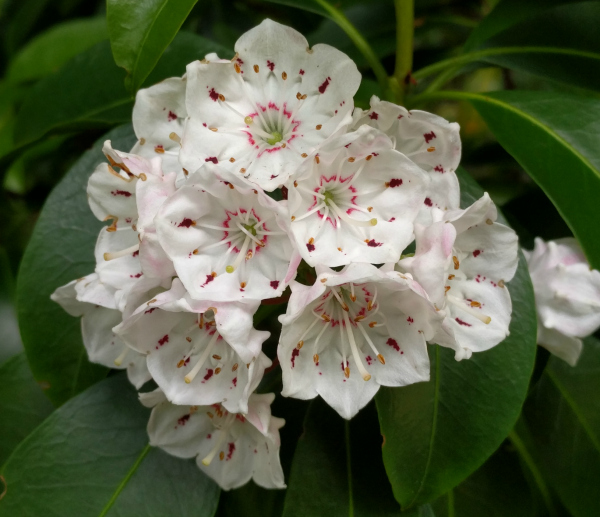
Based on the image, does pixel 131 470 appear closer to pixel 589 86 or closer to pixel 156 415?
pixel 156 415

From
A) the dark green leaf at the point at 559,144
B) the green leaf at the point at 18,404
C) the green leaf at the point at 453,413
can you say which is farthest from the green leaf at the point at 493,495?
the green leaf at the point at 18,404

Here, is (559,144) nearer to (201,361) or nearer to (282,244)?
(282,244)

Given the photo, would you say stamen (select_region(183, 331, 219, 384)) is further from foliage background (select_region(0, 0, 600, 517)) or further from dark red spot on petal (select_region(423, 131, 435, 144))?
dark red spot on petal (select_region(423, 131, 435, 144))

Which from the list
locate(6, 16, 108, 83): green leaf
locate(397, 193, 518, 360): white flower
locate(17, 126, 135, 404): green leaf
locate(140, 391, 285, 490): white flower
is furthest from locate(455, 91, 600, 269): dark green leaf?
locate(6, 16, 108, 83): green leaf

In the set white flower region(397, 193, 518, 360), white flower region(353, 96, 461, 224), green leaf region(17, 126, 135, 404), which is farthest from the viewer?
green leaf region(17, 126, 135, 404)

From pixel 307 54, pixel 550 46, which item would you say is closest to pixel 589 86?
pixel 550 46

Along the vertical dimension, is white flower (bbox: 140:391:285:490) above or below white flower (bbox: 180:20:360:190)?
below

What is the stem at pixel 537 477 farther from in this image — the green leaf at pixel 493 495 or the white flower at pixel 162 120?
the white flower at pixel 162 120
